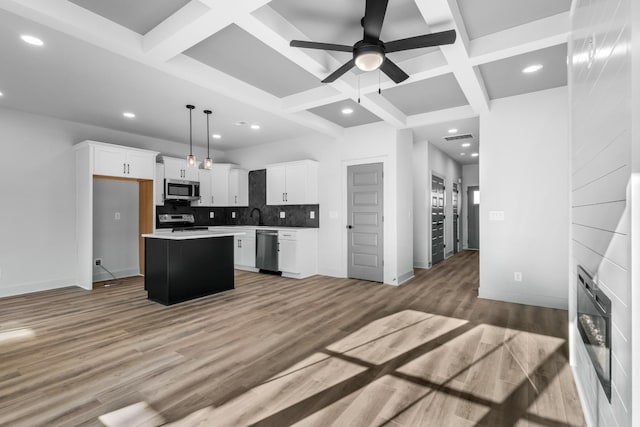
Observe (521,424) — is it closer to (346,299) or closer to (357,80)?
(346,299)

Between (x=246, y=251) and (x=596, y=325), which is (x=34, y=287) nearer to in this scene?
(x=246, y=251)

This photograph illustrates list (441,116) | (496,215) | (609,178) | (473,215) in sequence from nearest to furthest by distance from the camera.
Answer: (609,178) → (496,215) → (441,116) → (473,215)

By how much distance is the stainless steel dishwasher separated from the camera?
19.2ft

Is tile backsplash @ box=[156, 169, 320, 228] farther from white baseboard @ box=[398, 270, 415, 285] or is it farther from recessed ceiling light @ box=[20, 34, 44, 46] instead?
recessed ceiling light @ box=[20, 34, 44, 46]

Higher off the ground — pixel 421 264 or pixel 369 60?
pixel 369 60

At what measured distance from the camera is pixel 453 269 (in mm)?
6336

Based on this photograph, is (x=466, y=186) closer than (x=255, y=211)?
No

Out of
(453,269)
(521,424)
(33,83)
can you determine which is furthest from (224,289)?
(453,269)

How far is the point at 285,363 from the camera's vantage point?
8.02ft

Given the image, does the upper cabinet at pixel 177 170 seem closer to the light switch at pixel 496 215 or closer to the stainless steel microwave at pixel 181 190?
the stainless steel microwave at pixel 181 190

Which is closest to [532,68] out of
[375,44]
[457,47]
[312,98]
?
[457,47]

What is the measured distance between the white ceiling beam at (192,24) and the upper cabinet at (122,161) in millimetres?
2925

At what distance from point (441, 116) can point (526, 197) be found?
68.6 inches

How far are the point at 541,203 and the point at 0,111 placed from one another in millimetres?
7633
